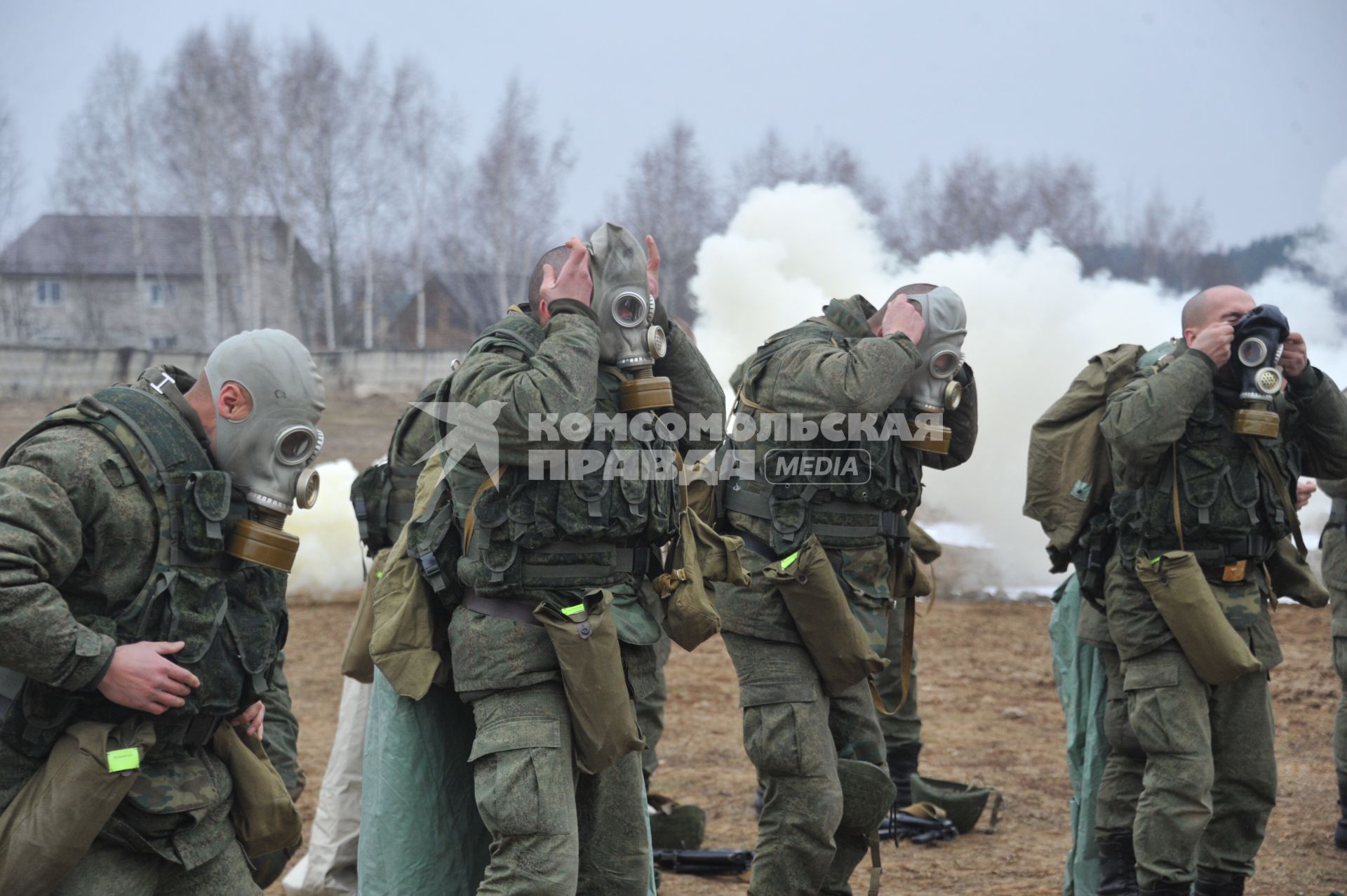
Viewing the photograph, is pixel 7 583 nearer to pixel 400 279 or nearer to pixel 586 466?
pixel 586 466

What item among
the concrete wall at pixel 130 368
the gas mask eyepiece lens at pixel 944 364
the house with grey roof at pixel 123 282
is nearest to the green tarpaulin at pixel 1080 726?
the gas mask eyepiece lens at pixel 944 364

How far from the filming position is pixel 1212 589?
5.22 meters

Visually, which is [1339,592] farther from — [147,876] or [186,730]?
[147,876]

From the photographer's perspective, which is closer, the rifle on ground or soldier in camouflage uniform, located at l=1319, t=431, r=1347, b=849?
the rifle on ground

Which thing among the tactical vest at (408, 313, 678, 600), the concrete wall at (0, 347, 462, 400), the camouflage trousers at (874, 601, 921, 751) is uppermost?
the concrete wall at (0, 347, 462, 400)

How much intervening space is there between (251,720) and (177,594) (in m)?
0.56

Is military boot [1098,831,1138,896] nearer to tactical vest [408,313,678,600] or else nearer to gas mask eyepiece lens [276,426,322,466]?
tactical vest [408,313,678,600]

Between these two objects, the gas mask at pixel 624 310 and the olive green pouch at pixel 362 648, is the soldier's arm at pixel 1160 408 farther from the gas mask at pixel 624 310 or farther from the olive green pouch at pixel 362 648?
the olive green pouch at pixel 362 648

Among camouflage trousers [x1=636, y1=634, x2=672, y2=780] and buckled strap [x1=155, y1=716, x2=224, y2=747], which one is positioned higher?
buckled strap [x1=155, y1=716, x2=224, y2=747]

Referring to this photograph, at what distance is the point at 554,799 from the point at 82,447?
1647 millimetres

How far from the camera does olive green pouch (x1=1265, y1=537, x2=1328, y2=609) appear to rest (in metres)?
5.57

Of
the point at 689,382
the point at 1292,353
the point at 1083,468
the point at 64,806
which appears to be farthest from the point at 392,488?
the point at 1292,353

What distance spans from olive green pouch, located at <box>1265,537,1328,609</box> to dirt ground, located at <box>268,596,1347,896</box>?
1.46 m

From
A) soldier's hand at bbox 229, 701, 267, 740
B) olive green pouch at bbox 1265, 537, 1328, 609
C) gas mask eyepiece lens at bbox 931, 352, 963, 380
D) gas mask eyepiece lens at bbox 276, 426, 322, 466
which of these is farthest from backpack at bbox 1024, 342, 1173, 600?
soldier's hand at bbox 229, 701, 267, 740
